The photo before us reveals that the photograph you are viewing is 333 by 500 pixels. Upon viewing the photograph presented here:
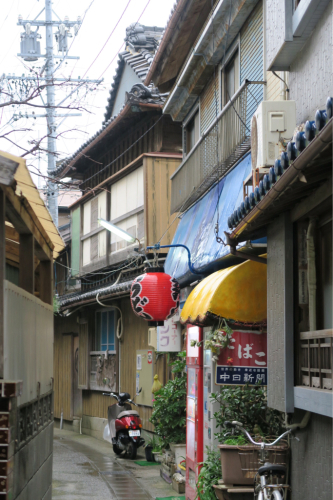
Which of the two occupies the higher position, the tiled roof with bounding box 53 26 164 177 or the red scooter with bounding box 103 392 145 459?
the tiled roof with bounding box 53 26 164 177

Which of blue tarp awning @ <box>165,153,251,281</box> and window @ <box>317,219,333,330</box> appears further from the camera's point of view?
blue tarp awning @ <box>165,153,251,281</box>

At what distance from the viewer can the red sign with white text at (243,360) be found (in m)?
9.46

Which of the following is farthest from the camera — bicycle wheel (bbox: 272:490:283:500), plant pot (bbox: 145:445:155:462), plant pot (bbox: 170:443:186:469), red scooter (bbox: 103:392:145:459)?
red scooter (bbox: 103:392:145:459)

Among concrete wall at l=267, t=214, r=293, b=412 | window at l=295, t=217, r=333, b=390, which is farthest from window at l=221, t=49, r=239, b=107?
window at l=295, t=217, r=333, b=390

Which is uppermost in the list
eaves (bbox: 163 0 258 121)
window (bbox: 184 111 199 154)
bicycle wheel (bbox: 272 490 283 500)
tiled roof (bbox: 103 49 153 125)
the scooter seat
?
tiled roof (bbox: 103 49 153 125)

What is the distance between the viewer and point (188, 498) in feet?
38.7

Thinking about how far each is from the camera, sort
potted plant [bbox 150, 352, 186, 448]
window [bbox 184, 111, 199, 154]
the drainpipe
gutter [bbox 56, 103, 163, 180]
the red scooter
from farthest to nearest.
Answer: gutter [bbox 56, 103, 163, 180]
the red scooter
window [bbox 184, 111, 199, 154]
potted plant [bbox 150, 352, 186, 448]
the drainpipe

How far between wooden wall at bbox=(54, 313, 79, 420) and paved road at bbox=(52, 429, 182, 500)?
23.3ft

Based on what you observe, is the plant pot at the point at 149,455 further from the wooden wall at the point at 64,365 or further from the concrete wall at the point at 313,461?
the wooden wall at the point at 64,365

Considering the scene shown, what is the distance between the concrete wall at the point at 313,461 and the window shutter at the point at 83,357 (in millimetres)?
17757

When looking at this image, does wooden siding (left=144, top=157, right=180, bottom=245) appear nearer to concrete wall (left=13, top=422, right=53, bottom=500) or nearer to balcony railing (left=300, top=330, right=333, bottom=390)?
concrete wall (left=13, top=422, right=53, bottom=500)

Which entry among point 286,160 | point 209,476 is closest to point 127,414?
point 209,476

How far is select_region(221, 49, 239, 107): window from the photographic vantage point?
13477mm

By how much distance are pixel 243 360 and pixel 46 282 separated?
407cm
